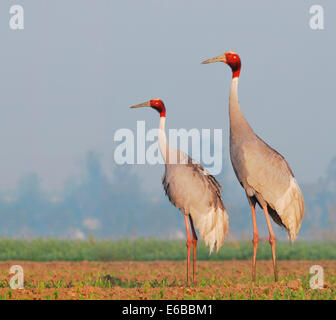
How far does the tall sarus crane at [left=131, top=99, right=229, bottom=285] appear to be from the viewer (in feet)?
29.8

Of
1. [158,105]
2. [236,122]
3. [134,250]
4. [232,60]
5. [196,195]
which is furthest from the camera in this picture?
[134,250]

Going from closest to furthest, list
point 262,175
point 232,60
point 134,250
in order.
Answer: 1. point 262,175
2. point 232,60
3. point 134,250

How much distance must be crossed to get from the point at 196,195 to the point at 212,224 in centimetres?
49

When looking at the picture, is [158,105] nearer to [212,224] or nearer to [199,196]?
[199,196]

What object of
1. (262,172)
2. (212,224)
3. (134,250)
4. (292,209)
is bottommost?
(134,250)

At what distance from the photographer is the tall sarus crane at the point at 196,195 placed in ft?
29.8

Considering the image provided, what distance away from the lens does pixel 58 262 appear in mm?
14555

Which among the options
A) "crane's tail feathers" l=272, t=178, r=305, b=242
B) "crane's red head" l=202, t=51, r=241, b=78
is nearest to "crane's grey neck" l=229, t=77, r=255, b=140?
"crane's red head" l=202, t=51, r=241, b=78

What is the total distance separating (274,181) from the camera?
8703 mm

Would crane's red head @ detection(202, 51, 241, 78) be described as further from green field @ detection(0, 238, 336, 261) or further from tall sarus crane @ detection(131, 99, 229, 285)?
green field @ detection(0, 238, 336, 261)

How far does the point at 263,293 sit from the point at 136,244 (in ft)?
30.6

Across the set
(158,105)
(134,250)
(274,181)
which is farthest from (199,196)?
(134,250)
